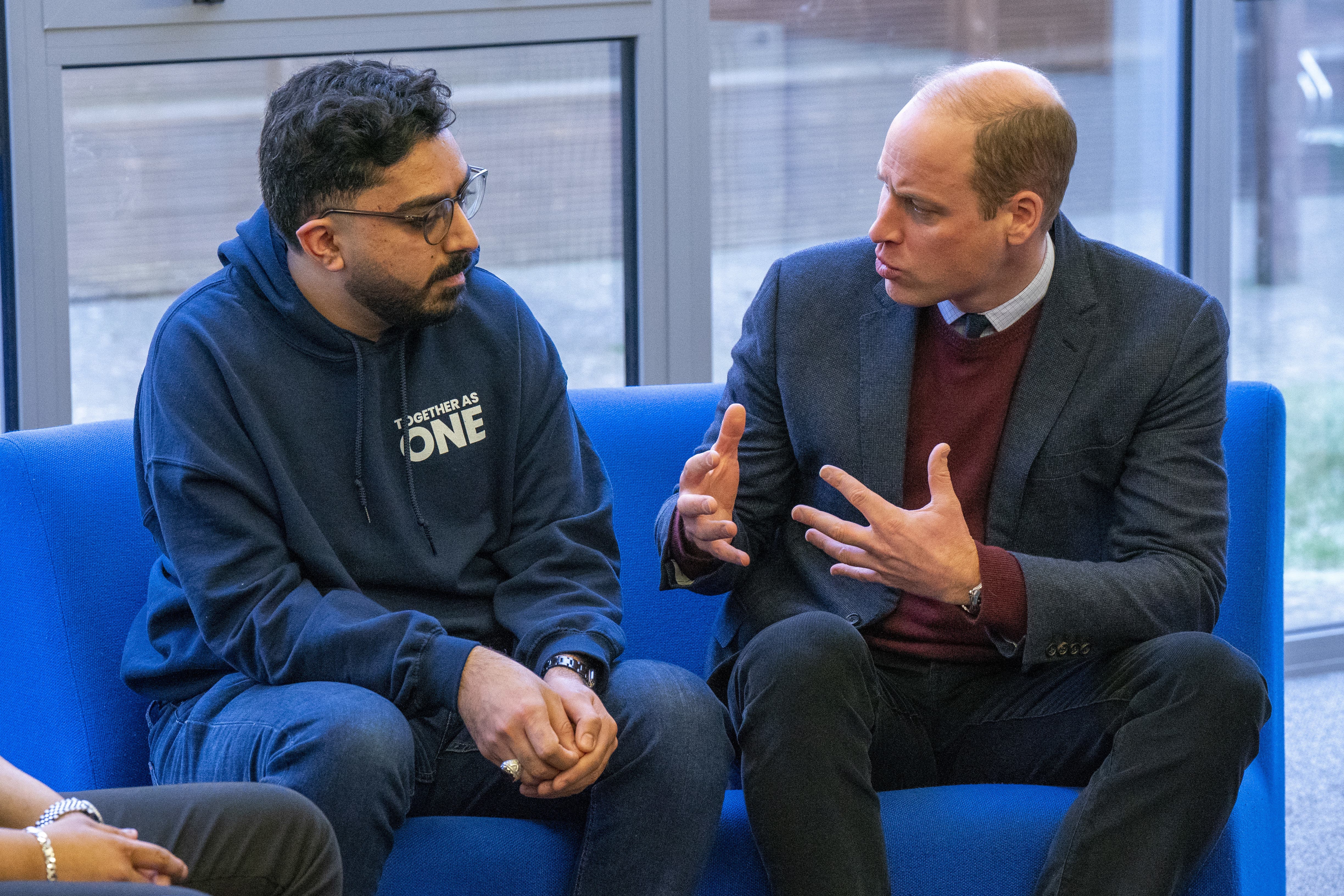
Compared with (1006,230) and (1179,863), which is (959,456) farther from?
(1179,863)

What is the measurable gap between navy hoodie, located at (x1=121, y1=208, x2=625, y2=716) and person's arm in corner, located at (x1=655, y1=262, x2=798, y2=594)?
97 millimetres

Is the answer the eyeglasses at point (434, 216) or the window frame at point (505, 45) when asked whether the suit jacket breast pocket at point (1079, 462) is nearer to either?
the eyeglasses at point (434, 216)

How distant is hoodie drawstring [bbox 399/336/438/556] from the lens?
75.4 inches

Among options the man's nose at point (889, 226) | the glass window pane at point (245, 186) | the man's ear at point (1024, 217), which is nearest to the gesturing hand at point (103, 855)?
the man's nose at point (889, 226)

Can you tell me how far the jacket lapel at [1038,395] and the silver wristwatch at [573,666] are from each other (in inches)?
22.4

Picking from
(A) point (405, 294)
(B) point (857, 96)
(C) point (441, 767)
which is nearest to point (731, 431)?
(A) point (405, 294)

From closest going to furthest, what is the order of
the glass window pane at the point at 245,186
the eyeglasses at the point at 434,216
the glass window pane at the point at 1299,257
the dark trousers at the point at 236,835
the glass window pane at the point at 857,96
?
the dark trousers at the point at 236,835
the eyeglasses at the point at 434,216
the glass window pane at the point at 245,186
the glass window pane at the point at 857,96
the glass window pane at the point at 1299,257

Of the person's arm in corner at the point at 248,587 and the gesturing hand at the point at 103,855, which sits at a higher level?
the person's arm in corner at the point at 248,587

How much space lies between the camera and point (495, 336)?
2.00 metres

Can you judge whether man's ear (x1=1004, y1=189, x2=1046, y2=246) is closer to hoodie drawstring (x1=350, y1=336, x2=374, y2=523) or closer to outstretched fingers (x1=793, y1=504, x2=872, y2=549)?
outstretched fingers (x1=793, y1=504, x2=872, y2=549)

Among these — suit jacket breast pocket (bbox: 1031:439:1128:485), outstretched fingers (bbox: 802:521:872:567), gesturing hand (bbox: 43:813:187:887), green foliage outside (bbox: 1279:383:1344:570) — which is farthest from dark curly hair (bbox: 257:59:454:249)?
green foliage outside (bbox: 1279:383:1344:570)

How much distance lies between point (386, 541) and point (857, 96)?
Answer: 1745 mm

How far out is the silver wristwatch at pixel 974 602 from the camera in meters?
1.84

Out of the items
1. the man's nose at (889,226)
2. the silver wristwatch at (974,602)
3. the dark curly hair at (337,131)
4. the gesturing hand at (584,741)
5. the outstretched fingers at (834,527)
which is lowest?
the gesturing hand at (584,741)
